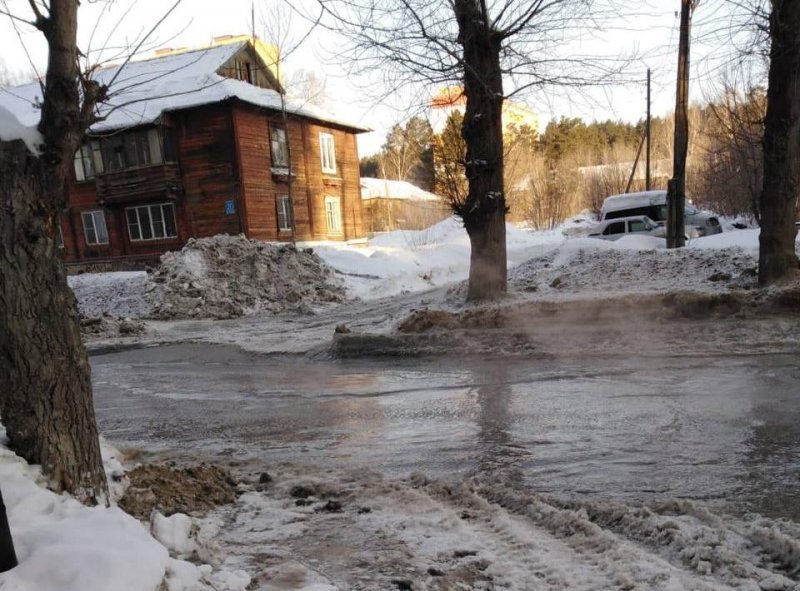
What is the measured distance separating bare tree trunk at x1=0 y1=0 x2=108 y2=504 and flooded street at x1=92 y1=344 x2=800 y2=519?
1946 mm

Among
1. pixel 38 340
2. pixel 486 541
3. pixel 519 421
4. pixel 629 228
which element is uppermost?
pixel 38 340

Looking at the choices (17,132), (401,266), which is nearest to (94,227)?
(401,266)

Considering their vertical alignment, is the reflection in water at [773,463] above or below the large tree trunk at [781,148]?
below

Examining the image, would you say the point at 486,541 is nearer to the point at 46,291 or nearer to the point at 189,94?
the point at 46,291

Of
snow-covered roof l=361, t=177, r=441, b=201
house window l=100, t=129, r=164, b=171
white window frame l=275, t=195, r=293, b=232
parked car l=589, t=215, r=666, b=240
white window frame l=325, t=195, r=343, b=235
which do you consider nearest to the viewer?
parked car l=589, t=215, r=666, b=240

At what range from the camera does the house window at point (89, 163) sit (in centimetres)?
2661

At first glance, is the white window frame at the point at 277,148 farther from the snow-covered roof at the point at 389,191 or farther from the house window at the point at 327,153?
the snow-covered roof at the point at 389,191

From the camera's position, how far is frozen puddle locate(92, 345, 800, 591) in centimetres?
276

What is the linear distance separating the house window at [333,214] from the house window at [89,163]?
10627 millimetres

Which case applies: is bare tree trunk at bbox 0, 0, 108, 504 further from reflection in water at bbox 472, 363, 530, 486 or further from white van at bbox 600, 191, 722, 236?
white van at bbox 600, 191, 722, 236

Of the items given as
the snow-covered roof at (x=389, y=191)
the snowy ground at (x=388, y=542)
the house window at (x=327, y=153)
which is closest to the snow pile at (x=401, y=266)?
the house window at (x=327, y=153)

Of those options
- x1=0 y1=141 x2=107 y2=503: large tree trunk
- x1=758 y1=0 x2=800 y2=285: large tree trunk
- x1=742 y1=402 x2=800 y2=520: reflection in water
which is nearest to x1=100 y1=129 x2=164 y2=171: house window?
x1=758 y1=0 x2=800 y2=285: large tree trunk

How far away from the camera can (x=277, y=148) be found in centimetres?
2630

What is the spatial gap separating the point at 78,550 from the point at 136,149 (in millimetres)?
26512
